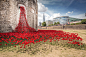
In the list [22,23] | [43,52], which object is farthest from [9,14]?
[43,52]

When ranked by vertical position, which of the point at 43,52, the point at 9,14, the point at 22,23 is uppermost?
the point at 9,14

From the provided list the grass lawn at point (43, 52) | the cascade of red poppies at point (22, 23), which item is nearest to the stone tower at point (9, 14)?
the cascade of red poppies at point (22, 23)

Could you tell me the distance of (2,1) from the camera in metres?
6.11

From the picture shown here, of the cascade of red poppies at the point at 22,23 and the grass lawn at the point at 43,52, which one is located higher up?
the cascade of red poppies at the point at 22,23

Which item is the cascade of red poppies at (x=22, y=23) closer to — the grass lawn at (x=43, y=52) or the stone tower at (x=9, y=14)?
the stone tower at (x=9, y=14)

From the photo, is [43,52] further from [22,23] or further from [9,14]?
[9,14]

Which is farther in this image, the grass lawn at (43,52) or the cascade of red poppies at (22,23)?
the cascade of red poppies at (22,23)

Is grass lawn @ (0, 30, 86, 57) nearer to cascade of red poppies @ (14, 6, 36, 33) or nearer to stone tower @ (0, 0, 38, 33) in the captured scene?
stone tower @ (0, 0, 38, 33)

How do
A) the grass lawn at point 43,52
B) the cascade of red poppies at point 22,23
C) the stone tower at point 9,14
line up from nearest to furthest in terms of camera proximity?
the grass lawn at point 43,52
the stone tower at point 9,14
the cascade of red poppies at point 22,23

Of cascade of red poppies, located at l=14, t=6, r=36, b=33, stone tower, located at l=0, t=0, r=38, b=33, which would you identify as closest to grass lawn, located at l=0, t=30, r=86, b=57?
stone tower, located at l=0, t=0, r=38, b=33

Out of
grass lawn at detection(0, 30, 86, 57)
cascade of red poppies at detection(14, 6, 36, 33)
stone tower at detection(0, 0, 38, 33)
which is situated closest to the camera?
grass lawn at detection(0, 30, 86, 57)

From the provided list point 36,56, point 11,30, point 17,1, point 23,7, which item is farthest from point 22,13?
point 36,56

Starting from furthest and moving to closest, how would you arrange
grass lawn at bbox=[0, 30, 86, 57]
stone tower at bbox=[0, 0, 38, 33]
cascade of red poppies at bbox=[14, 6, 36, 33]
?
1. cascade of red poppies at bbox=[14, 6, 36, 33]
2. stone tower at bbox=[0, 0, 38, 33]
3. grass lawn at bbox=[0, 30, 86, 57]

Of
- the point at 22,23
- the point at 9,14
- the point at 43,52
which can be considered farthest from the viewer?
the point at 22,23
